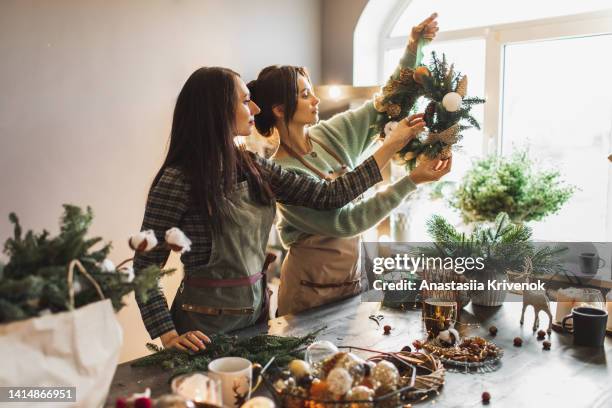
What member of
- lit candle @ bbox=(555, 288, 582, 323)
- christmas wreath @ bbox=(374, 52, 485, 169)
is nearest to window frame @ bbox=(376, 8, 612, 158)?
christmas wreath @ bbox=(374, 52, 485, 169)

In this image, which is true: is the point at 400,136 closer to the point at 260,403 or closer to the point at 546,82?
the point at 260,403

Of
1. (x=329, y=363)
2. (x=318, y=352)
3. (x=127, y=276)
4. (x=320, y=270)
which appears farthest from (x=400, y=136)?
(x=127, y=276)

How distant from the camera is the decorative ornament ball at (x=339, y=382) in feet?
3.51

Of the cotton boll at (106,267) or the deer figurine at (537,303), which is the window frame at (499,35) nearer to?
the deer figurine at (537,303)

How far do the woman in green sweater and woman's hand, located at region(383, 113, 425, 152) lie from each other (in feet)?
0.38

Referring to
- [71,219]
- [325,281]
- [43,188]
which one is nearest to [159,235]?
[71,219]

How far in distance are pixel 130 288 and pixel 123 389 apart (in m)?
0.32

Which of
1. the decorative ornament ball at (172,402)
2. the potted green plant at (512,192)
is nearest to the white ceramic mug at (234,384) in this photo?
the decorative ornament ball at (172,402)

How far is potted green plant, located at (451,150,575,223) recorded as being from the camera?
111 inches

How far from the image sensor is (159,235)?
5.32ft

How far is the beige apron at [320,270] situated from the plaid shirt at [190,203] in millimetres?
215

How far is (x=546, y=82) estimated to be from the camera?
10.3ft

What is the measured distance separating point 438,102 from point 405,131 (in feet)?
0.44

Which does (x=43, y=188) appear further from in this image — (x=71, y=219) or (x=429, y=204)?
(x=429, y=204)
